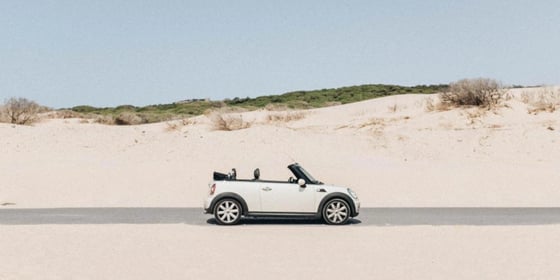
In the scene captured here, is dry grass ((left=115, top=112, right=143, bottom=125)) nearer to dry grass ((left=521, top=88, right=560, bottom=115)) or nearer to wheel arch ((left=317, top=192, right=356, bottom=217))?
dry grass ((left=521, top=88, right=560, bottom=115))

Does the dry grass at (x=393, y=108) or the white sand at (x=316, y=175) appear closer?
the white sand at (x=316, y=175)

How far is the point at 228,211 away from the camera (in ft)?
49.5

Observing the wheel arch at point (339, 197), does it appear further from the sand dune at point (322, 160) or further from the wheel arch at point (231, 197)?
the sand dune at point (322, 160)

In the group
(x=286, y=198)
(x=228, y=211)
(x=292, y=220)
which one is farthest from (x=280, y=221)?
(x=228, y=211)

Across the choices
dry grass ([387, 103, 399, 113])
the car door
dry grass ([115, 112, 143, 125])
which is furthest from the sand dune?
dry grass ([115, 112, 143, 125])

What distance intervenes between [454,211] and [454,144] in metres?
16.3

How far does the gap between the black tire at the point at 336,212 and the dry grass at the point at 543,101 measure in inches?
1194

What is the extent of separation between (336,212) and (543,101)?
3492 cm

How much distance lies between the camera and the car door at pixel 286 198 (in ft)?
49.4

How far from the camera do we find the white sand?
32.3 feet

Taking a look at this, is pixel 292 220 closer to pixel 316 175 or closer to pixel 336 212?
pixel 336 212

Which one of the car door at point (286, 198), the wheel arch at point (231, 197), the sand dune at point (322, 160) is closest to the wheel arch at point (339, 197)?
the car door at point (286, 198)

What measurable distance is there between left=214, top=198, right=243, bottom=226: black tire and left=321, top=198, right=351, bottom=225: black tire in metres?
1.98

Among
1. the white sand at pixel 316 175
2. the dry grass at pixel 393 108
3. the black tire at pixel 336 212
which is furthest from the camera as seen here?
the dry grass at pixel 393 108
